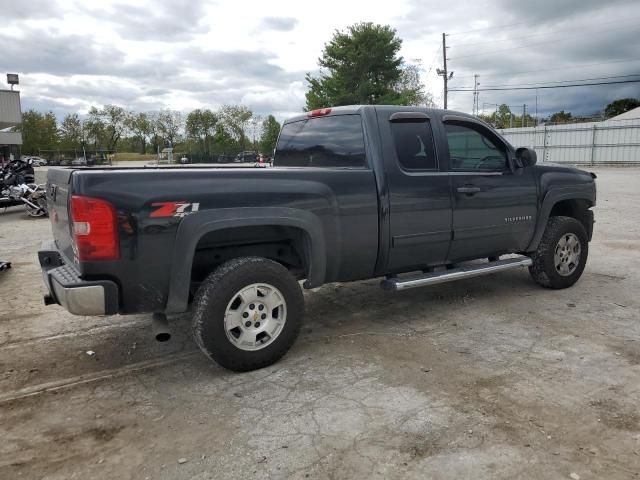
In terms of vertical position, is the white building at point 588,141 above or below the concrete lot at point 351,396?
above

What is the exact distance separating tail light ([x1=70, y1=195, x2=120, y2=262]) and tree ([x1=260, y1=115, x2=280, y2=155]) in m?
50.6

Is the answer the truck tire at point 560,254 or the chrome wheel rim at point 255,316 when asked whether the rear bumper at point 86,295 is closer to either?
the chrome wheel rim at point 255,316

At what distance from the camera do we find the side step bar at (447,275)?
4.40 m

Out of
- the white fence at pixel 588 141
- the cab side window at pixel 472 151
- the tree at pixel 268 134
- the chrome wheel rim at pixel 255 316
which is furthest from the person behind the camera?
the tree at pixel 268 134

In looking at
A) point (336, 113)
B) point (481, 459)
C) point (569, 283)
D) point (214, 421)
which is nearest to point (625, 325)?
point (569, 283)

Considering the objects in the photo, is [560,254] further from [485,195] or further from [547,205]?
[485,195]

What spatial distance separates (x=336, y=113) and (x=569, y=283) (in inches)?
128

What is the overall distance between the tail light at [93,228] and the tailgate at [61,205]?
0.69ft

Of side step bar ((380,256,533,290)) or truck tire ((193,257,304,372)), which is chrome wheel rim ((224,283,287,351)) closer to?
truck tire ((193,257,304,372))

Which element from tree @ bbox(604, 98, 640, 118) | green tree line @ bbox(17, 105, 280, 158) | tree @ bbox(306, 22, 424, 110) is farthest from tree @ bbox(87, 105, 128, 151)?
tree @ bbox(604, 98, 640, 118)

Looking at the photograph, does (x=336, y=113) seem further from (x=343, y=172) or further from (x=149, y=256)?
(x=149, y=256)

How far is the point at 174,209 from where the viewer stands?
10.8 feet

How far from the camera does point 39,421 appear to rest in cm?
313

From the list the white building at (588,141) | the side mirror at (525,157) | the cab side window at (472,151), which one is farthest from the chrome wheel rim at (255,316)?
the white building at (588,141)
